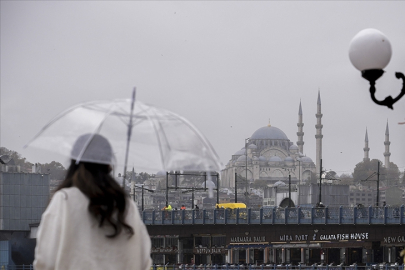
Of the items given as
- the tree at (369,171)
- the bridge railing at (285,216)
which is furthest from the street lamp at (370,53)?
the tree at (369,171)

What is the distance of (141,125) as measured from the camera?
5.62 meters

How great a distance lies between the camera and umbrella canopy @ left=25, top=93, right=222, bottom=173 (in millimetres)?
5301

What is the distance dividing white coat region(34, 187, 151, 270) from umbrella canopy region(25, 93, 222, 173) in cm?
53

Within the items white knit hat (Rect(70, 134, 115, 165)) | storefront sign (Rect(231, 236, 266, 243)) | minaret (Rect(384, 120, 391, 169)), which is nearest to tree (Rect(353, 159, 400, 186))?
minaret (Rect(384, 120, 391, 169))

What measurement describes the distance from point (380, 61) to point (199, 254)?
164ft

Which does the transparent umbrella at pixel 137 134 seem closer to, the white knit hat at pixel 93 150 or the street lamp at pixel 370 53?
the white knit hat at pixel 93 150

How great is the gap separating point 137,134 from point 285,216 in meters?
46.9

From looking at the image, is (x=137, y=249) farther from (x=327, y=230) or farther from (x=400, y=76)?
(x=327, y=230)

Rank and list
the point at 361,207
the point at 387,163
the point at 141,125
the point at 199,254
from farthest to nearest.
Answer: the point at 387,163
the point at 199,254
the point at 361,207
the point at 141,125

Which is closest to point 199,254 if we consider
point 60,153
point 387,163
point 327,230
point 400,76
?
point 327,230

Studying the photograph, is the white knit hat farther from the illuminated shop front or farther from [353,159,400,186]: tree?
[353,159,400,186]: tree

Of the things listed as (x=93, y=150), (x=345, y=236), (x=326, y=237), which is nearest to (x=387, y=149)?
(x=326, y=237)

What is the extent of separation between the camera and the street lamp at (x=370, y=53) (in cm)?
837

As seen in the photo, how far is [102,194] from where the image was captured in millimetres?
4672
